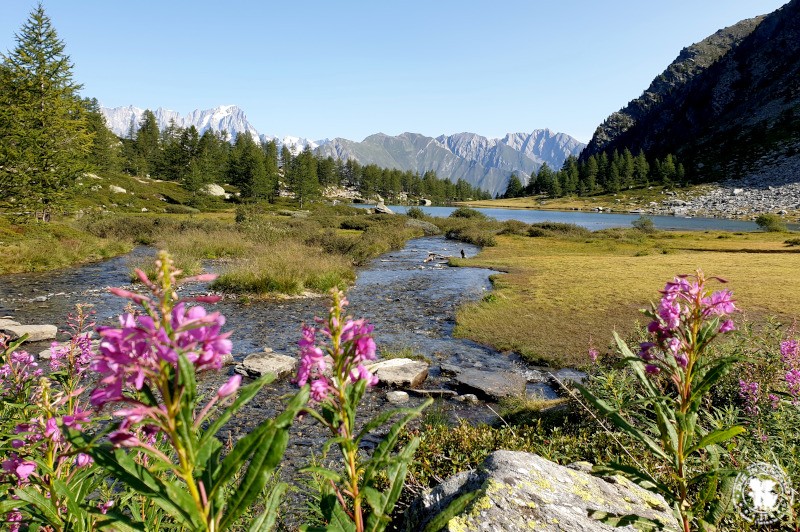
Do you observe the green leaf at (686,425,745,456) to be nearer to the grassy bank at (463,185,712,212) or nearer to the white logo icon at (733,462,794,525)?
the white logo icon at (733,462,794,525)

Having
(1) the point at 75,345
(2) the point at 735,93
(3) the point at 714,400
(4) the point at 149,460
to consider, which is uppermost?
(2) the point at 735,93

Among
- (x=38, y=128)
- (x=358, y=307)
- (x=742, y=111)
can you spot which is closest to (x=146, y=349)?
(x=358, y=307)

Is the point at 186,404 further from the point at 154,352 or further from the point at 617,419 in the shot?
the point at 617,419

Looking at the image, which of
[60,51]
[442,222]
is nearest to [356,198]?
[442,222]

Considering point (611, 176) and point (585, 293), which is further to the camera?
point (611, 176)

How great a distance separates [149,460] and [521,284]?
1906cm

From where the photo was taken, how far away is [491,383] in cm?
952

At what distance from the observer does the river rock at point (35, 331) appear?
1173 cm

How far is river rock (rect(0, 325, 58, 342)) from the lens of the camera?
38.5ft

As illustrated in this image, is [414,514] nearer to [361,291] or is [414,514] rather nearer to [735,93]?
[361,291]

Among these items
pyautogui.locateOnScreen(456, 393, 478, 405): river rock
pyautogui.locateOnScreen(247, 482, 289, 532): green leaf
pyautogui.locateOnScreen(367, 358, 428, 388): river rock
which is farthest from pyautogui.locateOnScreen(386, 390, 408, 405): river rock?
pyautogui.locateOnScreen(247, 482, 289, 532): green leaf

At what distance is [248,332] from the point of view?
13.9 m

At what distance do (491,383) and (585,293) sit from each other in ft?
33.7

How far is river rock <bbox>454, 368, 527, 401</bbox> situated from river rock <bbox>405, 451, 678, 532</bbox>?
213 inches
